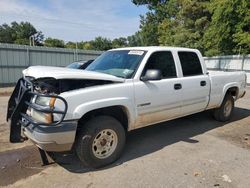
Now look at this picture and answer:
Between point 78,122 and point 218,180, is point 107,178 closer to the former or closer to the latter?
point 78,122

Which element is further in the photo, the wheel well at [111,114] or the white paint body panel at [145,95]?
the wheel well at [111,114]

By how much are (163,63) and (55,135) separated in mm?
2649

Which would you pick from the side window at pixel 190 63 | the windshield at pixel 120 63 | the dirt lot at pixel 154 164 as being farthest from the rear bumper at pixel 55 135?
the side window at pixel 190 63

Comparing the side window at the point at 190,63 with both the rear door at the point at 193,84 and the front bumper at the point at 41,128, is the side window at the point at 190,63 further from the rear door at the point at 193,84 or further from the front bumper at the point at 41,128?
the front bumper at the point at 41,128

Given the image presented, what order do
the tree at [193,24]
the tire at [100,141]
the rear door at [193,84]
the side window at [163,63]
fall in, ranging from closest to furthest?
the tire at [100,141], the side window at [163,63], the rear door at [193,84], the tree at [193,24]

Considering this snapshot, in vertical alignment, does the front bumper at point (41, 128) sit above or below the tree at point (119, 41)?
below

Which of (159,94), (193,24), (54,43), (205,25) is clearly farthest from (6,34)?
(159,94)

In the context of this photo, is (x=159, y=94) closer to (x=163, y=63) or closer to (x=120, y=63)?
(x=163, y=63)

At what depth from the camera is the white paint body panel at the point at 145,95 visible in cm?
380

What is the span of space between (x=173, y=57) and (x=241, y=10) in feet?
47.1

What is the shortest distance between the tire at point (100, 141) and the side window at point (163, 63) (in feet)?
4.12

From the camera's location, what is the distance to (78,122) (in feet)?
13.1

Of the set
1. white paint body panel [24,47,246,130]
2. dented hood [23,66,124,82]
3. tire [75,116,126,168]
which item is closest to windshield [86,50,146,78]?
white paint body panel [24,47,246,130]

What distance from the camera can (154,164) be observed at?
437cm
